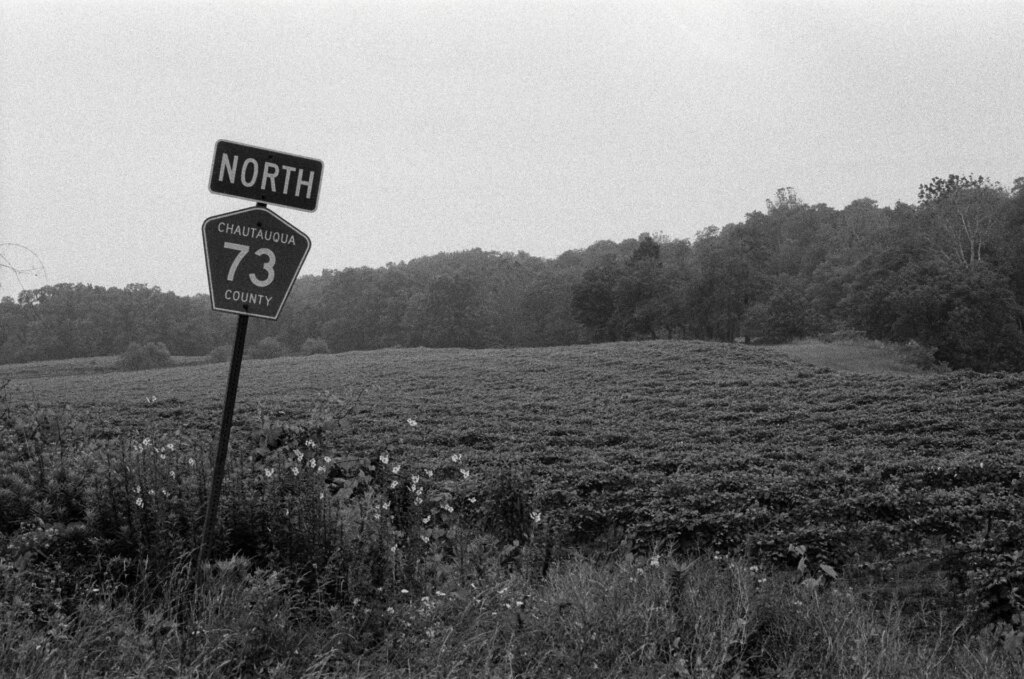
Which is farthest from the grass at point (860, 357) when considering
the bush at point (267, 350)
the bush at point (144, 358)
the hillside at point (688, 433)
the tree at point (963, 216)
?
the bush at point (267, 350)

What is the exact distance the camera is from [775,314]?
4700 centimetres

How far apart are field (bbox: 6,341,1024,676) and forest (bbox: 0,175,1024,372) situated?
12590 millimetres

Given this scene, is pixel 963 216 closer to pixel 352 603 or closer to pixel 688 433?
pixel 688 433

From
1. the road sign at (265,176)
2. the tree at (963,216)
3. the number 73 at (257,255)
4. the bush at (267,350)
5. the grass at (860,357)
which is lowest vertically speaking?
the bush at (267,350)

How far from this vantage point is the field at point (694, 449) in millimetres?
5738

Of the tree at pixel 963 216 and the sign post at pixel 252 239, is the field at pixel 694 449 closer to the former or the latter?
the sign post at pixel 252 239

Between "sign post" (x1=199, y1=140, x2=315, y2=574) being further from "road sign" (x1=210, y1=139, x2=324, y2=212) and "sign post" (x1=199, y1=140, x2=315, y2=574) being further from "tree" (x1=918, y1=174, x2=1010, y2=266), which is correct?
"tree" (x1=918, y1=174, x2=1010, y2=266)

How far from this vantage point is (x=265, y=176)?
3.64 metres

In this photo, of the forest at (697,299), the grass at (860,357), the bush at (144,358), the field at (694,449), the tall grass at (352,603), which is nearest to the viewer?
the tall grass at (352,603)

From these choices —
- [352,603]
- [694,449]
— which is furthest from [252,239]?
[694,449]

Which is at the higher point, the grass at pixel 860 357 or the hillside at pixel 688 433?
the grass at pixel 860 357

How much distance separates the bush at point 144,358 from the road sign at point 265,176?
38.2m

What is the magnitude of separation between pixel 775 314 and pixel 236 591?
46648 millimetres

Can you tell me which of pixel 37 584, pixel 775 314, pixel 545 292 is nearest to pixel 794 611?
pixel 37 584
